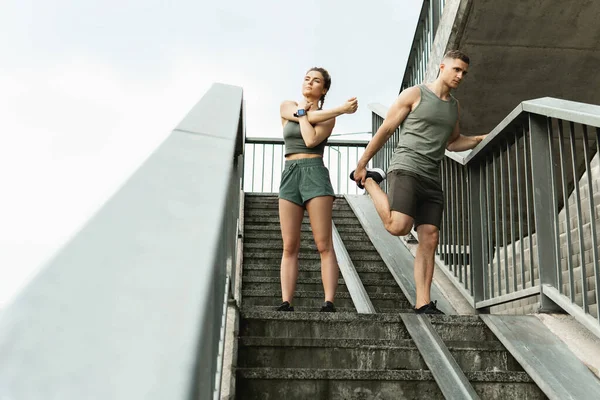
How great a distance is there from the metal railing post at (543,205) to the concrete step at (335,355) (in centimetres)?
49

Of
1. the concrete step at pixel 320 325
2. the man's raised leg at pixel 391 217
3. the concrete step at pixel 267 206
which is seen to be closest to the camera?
the concrete step at pixel 320 325

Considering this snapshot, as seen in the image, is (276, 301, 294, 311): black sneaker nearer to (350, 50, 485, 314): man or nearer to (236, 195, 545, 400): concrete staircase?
(236, 195, 545, 400): concrete staircase

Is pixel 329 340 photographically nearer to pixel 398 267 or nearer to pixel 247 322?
pixel 247 322

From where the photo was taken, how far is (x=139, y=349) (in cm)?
59

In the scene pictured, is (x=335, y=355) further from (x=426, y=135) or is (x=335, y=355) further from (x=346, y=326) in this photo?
(x=426, y=135)

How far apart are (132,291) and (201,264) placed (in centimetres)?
14

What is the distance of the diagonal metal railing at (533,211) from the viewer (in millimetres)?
2713

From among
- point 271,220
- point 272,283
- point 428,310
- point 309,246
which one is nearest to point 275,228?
point 271,220

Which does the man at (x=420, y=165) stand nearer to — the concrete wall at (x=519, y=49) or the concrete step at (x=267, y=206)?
the concrete wall at (x=519, y=49)

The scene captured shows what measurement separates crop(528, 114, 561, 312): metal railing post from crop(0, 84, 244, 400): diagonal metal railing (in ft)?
7.98

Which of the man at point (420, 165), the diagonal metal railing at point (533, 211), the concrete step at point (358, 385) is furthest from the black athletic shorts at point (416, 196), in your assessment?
the concrete step at point (358, 385)

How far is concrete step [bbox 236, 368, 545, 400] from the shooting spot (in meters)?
2.33

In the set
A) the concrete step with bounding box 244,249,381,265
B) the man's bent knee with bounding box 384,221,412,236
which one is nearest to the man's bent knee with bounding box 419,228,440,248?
the man's bent knee with bounding box 384,221,412,236

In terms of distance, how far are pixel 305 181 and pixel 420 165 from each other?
2.11ft
